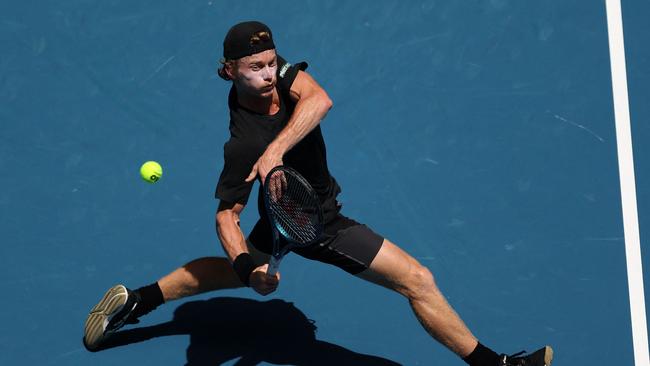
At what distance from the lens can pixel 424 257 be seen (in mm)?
7898

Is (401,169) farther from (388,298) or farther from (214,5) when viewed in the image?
(214,5)

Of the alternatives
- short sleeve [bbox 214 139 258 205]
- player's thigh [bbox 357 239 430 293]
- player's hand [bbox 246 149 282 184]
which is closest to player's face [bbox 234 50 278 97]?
short sleeve [bbox 214 139 258 205]

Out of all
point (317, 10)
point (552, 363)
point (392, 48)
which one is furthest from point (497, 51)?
point (552, 363)

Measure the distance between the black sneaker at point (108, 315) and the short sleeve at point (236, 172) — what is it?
113 cm

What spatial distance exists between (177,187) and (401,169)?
150 cm

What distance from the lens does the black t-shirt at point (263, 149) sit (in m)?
6.54

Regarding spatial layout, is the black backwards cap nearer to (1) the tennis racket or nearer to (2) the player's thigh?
(1) the tennis racket

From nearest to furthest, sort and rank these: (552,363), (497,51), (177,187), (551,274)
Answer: (552,363) → (551,274) → (177,187) → (497,51)

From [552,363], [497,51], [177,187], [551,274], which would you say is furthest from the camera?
[497,51]

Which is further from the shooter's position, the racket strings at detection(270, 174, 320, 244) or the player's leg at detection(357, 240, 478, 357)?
the player's leg at detection(357, 240, 478, 357)

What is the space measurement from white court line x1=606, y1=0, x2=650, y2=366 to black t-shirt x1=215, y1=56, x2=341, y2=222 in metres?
1.96

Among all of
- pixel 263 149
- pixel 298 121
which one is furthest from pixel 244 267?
pixel 298 121

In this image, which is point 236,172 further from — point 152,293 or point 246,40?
point 152,293

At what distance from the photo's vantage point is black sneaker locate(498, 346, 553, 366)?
6.86 meters
